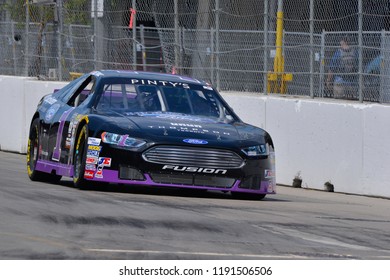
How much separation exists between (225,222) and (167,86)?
3.68m

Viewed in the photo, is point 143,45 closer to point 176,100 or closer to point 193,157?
point 176,100

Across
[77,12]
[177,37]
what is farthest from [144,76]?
[77,12]

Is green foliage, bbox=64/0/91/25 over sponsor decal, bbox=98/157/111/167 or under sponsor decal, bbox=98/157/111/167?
over

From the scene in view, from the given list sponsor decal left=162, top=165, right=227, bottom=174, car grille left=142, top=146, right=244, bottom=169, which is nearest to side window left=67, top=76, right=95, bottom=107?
car grille left=142, top=146, right=244, bottom=169

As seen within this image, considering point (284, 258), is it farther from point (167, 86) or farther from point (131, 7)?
point (131, 7)

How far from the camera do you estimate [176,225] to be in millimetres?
9625

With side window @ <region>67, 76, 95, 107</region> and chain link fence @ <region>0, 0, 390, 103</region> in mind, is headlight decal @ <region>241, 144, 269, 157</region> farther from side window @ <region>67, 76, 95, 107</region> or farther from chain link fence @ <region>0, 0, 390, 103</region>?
chain link fence @ <region>0, 0, 390, 103</region>

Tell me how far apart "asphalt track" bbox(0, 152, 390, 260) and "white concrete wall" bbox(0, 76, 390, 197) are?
93cm

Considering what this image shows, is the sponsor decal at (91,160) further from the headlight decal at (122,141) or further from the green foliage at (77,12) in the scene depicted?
the green foliage at (77,12)

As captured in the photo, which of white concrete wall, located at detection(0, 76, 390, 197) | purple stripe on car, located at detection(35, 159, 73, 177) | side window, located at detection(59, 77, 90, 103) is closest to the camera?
purple stripe on car, located at detection(35, 159, 73, 177)

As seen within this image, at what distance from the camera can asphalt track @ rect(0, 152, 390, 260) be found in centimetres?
809

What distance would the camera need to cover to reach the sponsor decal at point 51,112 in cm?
1390

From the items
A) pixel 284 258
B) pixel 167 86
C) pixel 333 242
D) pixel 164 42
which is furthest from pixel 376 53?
pixel 284 258

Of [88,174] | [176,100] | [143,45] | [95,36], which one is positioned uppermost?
[95,36]
